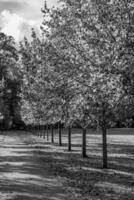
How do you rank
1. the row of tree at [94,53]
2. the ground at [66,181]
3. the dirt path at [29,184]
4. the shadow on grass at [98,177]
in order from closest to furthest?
the row of tree at [94,53] < the dirt path at [29,184] < the ground at [66,181] < the shadow on grass at [98,177]

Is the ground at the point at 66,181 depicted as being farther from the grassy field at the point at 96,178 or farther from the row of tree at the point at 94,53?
the row of tree at the point at 94,53

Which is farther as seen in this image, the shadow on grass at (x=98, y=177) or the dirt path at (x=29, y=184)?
the shadow on grass at (x=98, y=177)

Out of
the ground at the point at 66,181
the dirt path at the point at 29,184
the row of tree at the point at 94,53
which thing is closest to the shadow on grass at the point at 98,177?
the ground at the point at 66,181

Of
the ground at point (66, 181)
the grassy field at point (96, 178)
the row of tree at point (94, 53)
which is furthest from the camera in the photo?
the grassy field at point (96, 178)

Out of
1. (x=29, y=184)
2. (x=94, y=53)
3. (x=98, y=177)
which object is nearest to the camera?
(x=94, y=53)

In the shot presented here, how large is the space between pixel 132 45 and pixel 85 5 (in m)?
3.46

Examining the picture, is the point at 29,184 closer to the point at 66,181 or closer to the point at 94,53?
the point at 66,181

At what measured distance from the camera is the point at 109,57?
12109 mm

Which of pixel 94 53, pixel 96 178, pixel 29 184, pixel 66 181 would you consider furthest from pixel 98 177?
pixel 94 53

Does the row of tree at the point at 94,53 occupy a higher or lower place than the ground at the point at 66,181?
higher

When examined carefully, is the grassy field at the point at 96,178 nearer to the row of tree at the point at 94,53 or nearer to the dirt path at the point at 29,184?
the dirt path at the point at 29,184

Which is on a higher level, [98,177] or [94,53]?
[94,53]

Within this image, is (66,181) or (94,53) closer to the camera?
(94,53)

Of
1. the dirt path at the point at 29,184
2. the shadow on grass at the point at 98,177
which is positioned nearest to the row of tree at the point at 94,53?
the shadow on grass at the point at 98,177
